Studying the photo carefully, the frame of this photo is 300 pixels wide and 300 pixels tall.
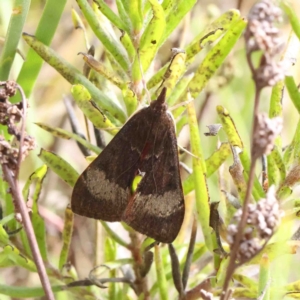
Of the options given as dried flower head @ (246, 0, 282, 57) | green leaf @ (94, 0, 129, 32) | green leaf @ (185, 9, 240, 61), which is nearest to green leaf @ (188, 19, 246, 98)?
green leaf @ (185, 9, 240, 61)

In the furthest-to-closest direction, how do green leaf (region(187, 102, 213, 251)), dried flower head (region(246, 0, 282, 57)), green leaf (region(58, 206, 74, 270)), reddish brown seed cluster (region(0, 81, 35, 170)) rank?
green leaf (region(58, 206, 74, 270))
green leaf (region(187, 102, 213, 251))
reddish brown seed cluster (region(0, 81, 35, 170))
dried flower head (region(246, 0, 282, 57))

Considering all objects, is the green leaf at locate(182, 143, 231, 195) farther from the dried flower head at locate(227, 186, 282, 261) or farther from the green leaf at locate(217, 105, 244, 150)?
the dried flower head at locate(227, 186, 282, 261)

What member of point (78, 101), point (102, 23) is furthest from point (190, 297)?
point (102, 23)

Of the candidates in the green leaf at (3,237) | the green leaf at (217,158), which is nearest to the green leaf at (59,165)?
the green leaf at (3,237)

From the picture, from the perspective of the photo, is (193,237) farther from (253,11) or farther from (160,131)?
(253,11)

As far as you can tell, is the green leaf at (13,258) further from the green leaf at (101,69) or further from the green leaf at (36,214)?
the green leaf at (101,69)

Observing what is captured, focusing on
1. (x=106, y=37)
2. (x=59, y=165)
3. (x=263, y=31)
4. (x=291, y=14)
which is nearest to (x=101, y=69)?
(x=106, y=37)

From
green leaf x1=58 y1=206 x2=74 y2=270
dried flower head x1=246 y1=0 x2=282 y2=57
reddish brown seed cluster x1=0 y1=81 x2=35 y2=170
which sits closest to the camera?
dried flower head x1=246 y1=0 x2=282 y2=57
